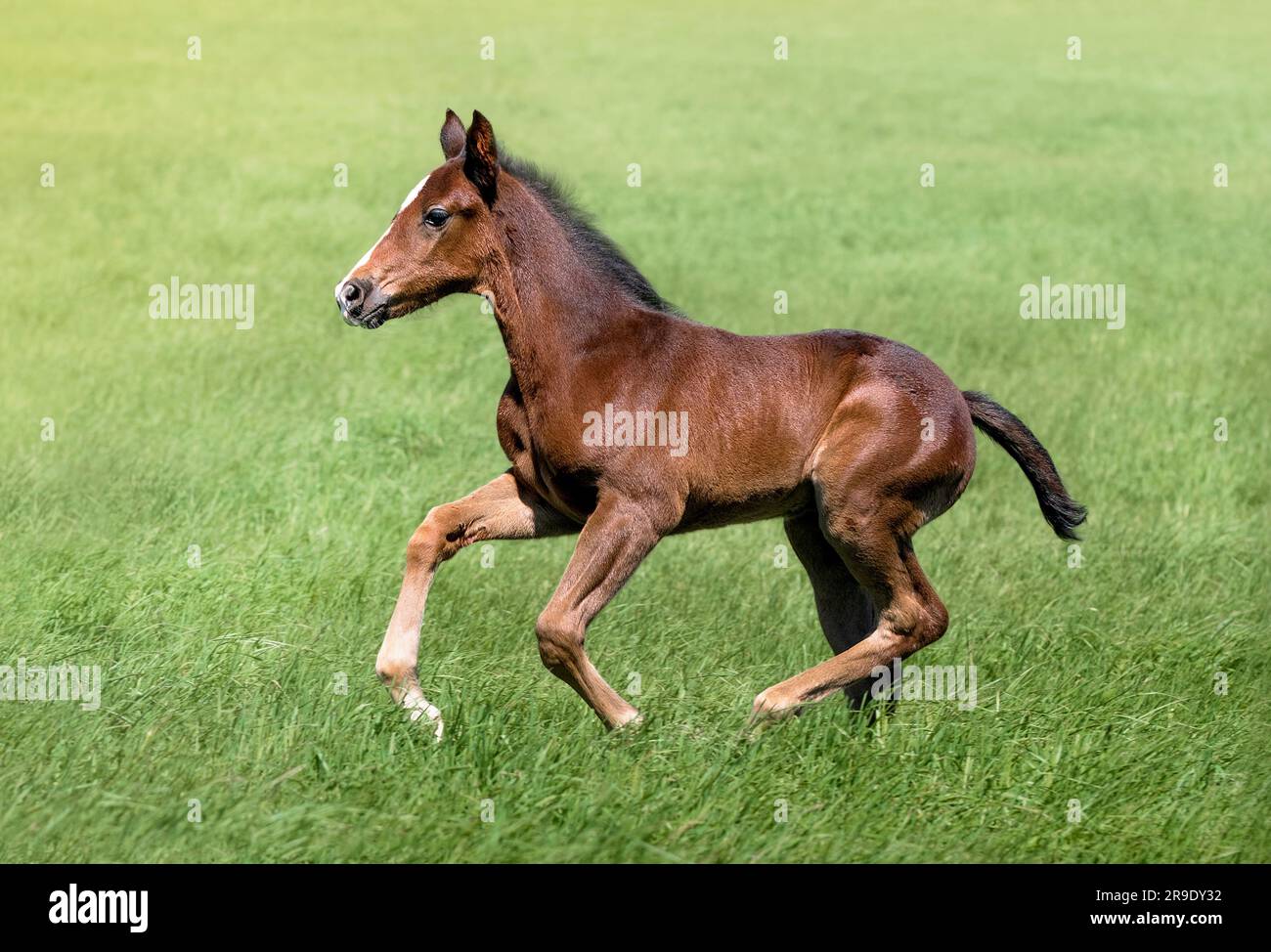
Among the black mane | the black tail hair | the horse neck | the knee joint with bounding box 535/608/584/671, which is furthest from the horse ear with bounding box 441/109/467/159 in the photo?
the black tail hair

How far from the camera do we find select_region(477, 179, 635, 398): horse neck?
6590 millimetres

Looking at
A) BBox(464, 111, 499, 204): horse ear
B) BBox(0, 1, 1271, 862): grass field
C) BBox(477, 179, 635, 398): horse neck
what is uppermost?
BBox(464, 111, 499, 204): horse ear

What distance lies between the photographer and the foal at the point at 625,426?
6359mm

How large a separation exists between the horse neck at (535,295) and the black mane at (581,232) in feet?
0.30

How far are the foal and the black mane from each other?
0.01 meters

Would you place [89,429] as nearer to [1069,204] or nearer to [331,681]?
[331,681]

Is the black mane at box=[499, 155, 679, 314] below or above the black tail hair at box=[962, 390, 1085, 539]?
above

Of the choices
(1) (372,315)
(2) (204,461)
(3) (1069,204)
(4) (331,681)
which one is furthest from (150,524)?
(3) (1069,204)

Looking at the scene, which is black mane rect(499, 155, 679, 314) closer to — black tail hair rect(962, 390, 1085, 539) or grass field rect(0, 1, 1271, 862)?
black tail hair rect(962, 390, 1085, 539)

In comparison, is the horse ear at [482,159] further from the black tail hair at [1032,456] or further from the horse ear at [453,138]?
the black tail hair at [1032,456]

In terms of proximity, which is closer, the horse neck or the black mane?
the horse neck

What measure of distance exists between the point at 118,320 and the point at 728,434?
33.4 feet

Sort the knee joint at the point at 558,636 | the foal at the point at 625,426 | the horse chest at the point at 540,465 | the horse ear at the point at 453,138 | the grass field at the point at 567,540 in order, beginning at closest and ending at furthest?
1. the grass field at the point at 567,540
2. the knee joint at the point at 558,636
3. the foal at the point at 625,426
4. the horse chest at the point at 540,465
5. the horse ear at the point at 453,138

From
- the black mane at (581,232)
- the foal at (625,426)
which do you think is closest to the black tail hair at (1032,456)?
the foal at (625,426)
